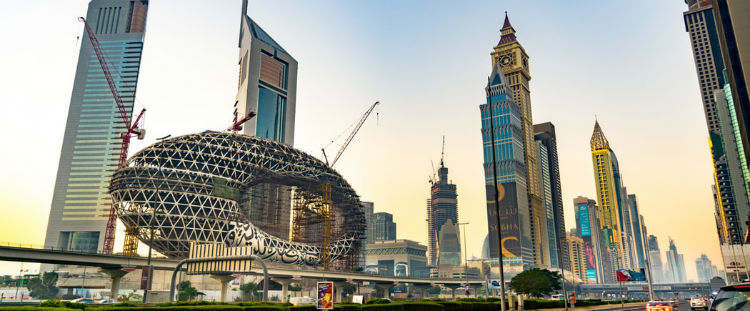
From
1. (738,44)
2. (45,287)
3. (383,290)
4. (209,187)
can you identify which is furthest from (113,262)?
(738,44)

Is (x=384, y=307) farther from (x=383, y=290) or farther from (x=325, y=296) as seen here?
(x=383, y=290)

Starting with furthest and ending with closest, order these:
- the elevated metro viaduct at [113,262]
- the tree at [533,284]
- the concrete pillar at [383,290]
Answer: the concrete pillar at [383,290], the tree at [533,284], the elevated metro viaduct at [113,262]

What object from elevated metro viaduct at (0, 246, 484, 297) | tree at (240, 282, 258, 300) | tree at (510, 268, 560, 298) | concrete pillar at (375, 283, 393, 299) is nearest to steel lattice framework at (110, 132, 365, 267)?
tree at (240, 282, 258, 300)

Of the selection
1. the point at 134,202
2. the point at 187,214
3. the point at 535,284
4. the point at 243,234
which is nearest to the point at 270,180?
the point at 243,234

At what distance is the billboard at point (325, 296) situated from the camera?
3139cm

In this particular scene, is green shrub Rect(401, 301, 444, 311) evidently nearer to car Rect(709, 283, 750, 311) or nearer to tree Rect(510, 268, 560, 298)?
car Rect(709, 283, 750, 311)

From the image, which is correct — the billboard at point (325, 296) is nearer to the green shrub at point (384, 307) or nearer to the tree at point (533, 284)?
the green shrub at point (384, 307)

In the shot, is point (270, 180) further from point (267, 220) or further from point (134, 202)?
point (134, 202)

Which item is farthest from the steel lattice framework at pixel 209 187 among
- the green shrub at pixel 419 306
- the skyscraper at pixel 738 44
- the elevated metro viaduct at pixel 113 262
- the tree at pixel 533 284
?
the skyscraper at pixel 738 44

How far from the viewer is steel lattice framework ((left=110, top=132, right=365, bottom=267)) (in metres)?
124

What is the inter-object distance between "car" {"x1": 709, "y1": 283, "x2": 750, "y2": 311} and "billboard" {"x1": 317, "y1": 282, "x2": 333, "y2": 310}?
2162cm

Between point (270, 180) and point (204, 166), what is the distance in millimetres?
22041

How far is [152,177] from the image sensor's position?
12462 cm

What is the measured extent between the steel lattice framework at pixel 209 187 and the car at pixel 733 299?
113846mm
